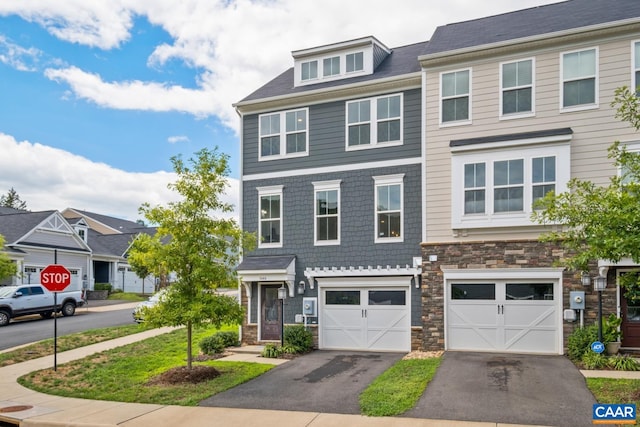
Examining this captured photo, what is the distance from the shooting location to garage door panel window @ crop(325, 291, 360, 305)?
16.4 meters

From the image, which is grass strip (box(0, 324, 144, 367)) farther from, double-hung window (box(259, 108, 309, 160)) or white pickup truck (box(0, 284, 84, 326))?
double-hung window (box(259, 108, 309, 160))

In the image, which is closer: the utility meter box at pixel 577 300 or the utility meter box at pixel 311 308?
the utility meter box at pixel 577 300

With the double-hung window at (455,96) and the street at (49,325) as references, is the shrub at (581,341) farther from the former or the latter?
the street at (49,325)

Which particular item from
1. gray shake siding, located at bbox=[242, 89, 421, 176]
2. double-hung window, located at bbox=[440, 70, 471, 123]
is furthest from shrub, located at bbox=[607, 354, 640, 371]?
gray shake siding, located at bbox=[242, 89, 421, 176]

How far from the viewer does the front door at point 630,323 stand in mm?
13133

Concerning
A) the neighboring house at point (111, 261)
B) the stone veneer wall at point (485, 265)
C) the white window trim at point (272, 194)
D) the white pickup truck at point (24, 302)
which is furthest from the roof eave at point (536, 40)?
the neighboring house at point (111, 261)

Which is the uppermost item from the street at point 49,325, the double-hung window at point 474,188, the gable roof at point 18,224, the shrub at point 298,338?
the double-hung window at point 474,188

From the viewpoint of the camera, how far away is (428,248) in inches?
589

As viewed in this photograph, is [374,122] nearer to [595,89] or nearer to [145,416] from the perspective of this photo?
[595,89]

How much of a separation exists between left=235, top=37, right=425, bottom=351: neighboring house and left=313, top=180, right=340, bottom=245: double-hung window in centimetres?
3

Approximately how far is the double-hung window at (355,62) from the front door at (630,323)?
34.4 ft

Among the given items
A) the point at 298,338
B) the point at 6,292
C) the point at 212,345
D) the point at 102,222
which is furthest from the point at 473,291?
the point at 102,222

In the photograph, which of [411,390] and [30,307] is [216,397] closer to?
[411,390]

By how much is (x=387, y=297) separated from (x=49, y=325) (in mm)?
15343
